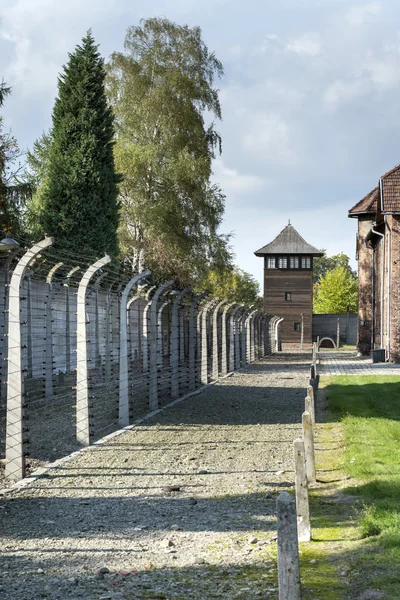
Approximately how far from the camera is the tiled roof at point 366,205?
153 ft

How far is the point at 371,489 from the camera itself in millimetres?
8367

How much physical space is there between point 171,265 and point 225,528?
32.2m

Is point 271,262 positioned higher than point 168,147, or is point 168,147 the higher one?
point 168,147

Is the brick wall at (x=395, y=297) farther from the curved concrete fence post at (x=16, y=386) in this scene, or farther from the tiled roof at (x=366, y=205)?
the curved concrete fence post at (x=16, y=386)

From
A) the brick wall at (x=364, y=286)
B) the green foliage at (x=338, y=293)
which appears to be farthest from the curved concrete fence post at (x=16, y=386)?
the green foliage at (x=338, y=293)

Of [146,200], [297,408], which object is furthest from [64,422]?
[146,200]

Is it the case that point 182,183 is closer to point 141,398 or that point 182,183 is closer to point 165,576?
point 141,398

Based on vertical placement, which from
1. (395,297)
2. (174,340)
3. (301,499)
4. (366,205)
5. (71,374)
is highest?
(366,205)

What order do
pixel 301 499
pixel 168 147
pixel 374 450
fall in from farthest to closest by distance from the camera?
pixel 168 147, pixel 374 450, pixel 301 499

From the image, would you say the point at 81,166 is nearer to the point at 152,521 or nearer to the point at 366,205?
the point at 366,205

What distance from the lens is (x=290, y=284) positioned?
2849 inches

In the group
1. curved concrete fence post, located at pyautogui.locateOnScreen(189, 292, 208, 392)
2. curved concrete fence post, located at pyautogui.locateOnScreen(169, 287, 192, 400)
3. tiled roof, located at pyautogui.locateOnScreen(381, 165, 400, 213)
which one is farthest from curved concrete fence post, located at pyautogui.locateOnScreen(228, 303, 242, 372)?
curved concrete fence post, located at pyautogui.locateOnScreen(169, 287, 192, 400)

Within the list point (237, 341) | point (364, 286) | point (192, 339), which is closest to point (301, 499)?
point (192, 339)

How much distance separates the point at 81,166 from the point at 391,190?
12.8 meters
